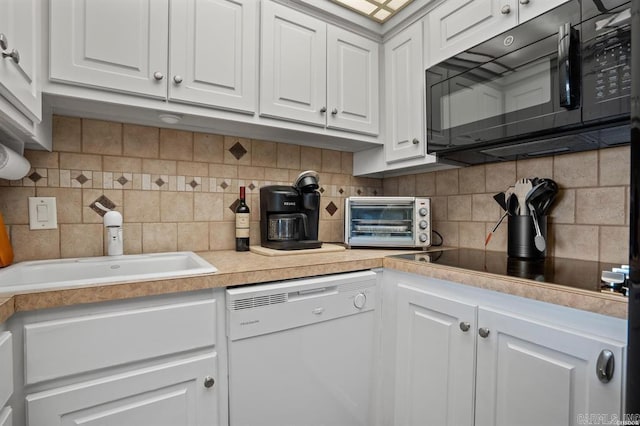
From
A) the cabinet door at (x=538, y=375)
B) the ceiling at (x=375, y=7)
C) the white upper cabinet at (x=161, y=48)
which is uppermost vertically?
the ceiling at (x=375, y=7)

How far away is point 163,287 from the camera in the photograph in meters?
0.87

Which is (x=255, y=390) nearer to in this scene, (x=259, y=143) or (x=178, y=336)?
(x=178, y=336)

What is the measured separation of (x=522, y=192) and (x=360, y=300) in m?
0.81

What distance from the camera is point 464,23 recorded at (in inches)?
50.9

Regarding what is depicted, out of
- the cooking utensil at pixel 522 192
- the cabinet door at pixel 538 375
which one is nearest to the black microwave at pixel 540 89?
→ the cooking utensil at pixel 522 192

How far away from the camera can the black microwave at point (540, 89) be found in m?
0.90

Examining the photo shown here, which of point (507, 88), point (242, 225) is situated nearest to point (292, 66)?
point (242, 225)

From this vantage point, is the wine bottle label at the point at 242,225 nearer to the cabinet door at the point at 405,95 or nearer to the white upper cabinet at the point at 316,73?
the white upper cabinet at the point at 316,73

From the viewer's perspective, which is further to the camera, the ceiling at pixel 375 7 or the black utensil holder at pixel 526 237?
the ceiling at pixel 375 7

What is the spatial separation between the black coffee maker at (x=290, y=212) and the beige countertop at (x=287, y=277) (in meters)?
0.15

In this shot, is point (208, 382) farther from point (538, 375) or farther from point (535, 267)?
point (535, 267)

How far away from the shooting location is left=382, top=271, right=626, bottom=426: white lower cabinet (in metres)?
0.74

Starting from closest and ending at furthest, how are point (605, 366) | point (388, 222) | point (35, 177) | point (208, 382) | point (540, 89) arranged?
1. point (605, 366)
2. point (208, 382)
3. point (540, 89)
4. point (35, 177)
5. point (388, 222)

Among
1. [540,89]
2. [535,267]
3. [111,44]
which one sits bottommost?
[535,267]
